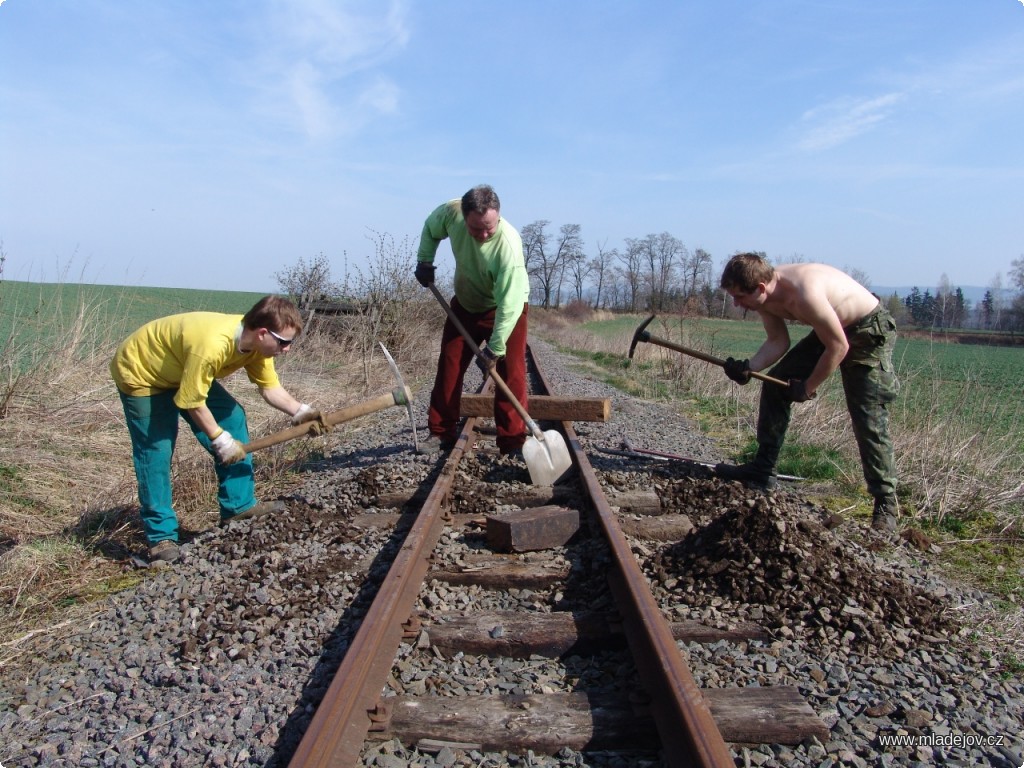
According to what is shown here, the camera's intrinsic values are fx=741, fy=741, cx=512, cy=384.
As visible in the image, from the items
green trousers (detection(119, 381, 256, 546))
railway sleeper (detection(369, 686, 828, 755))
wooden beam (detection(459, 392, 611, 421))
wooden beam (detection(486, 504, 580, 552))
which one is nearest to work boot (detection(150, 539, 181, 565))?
green trousers (detection(119, 381, 256, 546))

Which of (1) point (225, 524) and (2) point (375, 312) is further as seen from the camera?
(2) point (375, 312)

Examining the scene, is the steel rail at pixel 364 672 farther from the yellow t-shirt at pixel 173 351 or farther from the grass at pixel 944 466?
the grass at pixel 944 466

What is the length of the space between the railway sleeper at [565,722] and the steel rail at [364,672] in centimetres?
9

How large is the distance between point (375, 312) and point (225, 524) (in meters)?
9.29

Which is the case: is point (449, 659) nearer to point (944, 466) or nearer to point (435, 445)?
point (435, 445)

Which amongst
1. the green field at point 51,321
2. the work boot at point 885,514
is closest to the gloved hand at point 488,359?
the work boot at point 885,514

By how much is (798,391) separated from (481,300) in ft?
8.68

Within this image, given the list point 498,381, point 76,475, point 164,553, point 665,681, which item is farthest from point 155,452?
point 665,681

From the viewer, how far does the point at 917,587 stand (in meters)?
3.59

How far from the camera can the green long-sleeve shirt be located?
5668 mm

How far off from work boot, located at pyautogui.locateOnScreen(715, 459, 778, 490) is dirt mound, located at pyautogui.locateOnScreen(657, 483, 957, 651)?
1.52 m

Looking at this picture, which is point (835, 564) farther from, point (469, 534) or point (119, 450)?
point (119, 450)

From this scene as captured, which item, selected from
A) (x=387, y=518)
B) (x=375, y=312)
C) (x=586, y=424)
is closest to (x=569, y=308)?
(x=375, y=312)

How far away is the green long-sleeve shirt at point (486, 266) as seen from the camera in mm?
5668
